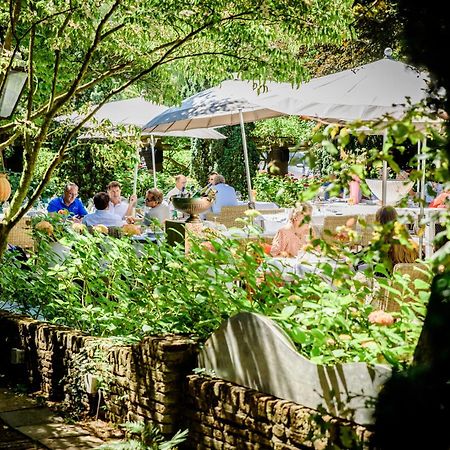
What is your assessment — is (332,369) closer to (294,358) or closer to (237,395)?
(294,358)

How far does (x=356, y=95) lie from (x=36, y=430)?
5322mm

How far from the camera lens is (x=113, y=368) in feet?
17.9

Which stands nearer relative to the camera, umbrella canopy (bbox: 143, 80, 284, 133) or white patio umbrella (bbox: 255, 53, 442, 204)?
white patio umbrella (bbox: 255, 53, 442, 204)

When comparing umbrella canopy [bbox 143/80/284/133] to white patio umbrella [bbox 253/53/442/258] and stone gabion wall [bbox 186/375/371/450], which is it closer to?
white patio umbrella [bbox 253/53/442/258]

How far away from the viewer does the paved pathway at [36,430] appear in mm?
5020

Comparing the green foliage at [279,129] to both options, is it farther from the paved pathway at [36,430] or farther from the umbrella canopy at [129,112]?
the paved pathway at [36,430]

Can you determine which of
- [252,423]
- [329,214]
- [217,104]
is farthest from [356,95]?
[252,423]

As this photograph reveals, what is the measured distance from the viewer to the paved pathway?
5020mm

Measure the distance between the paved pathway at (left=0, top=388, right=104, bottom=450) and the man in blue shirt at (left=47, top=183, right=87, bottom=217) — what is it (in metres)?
5.79

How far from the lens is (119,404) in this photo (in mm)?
5402

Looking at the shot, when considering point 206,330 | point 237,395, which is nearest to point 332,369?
point 237,395

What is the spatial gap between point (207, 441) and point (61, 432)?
1160mm

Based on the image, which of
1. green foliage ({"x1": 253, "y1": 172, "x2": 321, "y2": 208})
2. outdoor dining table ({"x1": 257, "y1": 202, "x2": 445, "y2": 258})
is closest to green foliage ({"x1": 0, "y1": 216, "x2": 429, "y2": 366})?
outdoor dining table ({"x1": 257, "y1": 202, "x2": 445, "y2": 258})

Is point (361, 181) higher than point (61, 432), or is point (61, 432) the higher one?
point (361, 181)
